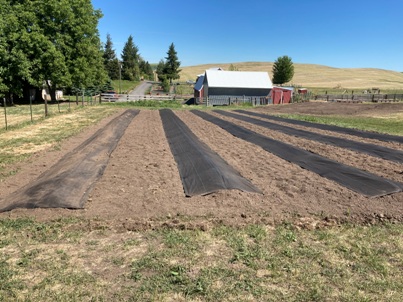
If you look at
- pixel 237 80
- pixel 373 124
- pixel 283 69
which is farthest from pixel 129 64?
pixel 373 124

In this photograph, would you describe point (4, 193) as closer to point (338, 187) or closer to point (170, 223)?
point (170, 223)

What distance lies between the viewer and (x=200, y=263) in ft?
11.8

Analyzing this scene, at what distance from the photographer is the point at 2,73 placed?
2731cm

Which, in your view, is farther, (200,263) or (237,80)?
(237,80)

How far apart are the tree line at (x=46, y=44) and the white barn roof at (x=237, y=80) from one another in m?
15.9

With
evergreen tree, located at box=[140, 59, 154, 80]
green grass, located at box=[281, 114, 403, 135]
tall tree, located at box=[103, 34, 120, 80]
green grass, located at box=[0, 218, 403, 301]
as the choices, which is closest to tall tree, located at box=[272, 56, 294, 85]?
tall tree, located at box=[103, 34, 120, 80]

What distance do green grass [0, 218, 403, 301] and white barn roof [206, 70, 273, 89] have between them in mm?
38086

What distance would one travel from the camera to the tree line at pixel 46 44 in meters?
27.9

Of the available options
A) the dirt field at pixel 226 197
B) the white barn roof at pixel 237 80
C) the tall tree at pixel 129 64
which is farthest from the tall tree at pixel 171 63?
the dirt field at pixel 226 197

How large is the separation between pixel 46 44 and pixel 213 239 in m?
31.9

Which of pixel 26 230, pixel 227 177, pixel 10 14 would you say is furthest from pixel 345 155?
pixel 10 14

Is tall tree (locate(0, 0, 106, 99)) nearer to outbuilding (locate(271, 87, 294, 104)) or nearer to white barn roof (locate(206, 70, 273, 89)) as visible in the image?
white barn roof (locate(206, 70, 273, 89))

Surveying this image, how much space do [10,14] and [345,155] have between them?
32.3 metres

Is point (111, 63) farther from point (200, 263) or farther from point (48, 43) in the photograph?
point (200, 263)
